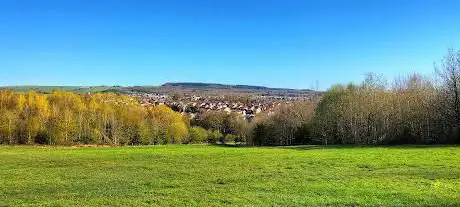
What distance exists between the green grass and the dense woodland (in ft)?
105

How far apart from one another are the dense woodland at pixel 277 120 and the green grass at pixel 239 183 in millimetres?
32036

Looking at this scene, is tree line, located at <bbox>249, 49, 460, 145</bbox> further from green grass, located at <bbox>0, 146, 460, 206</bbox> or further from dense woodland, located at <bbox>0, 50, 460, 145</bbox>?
green grass, located at <bbox>0, 146, 460, 206</bbox>

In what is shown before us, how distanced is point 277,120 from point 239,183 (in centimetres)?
7080

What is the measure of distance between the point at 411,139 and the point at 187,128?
7671 cm

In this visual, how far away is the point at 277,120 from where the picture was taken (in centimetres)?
8981

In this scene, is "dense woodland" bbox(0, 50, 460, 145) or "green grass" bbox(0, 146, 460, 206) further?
"dense woodland" bbox(0, 50, 460, 145)

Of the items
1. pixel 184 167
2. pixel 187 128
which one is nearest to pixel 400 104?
pixel 184 167

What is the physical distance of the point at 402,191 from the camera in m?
16.8

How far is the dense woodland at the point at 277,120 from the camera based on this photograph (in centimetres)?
5772

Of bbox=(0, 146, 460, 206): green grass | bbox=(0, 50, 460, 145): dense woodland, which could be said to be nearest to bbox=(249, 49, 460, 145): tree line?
bbox=(0, 50, 460, 145): dense woodland

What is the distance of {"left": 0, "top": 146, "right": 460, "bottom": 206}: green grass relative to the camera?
1521cm

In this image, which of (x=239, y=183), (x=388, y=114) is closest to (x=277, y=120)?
(x=388, y=114)

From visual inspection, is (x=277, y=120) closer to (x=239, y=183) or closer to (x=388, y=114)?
(x=388, y=114)

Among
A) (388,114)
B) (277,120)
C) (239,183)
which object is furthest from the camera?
(277,120)
